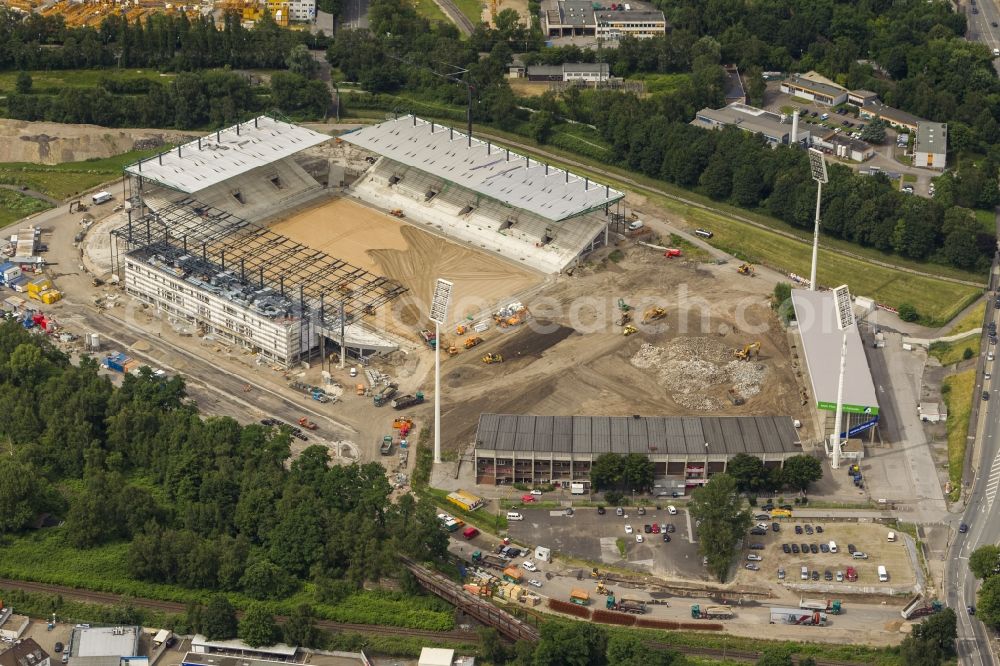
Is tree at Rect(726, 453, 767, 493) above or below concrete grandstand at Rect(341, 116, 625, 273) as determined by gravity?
below

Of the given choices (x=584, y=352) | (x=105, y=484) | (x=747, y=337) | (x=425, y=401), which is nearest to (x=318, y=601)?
(x=105, y=484)

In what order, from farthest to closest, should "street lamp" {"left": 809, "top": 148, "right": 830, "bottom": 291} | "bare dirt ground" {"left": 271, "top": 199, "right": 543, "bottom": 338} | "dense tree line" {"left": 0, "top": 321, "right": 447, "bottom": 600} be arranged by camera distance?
"bare dirt ground" {"left": 271, "top": 199, "right": 543, "bottom": 338} → "street lamp" {"left": 809, "top": 148, "right": 830, "bottom": 291} → "dense tree line" {"left": 0, "top": 321, "right": 447, "bottom": 600}

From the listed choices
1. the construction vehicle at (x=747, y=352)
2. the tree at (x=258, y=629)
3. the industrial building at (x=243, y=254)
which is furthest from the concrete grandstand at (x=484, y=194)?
the tree at (x=258, y=629)

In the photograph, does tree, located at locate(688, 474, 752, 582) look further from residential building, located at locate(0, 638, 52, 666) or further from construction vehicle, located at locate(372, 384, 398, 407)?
residential building, located at locate(0, 638, 52, 666)

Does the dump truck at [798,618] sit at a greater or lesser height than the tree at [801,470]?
lesser

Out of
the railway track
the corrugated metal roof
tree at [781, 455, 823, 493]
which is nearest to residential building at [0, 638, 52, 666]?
the railway track

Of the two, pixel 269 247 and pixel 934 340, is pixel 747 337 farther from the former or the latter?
pixel 269 247

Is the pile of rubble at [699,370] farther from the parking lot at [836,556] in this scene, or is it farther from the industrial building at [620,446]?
the parking lot at [836,556]
